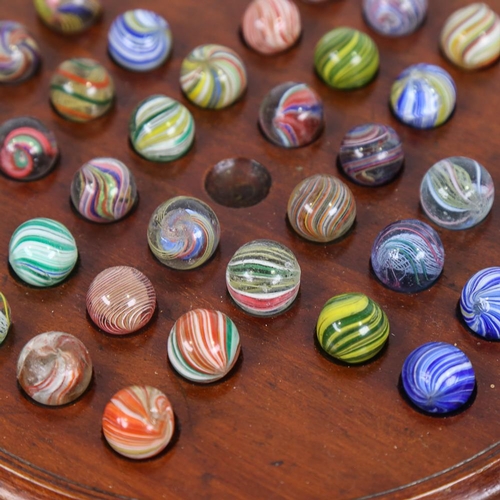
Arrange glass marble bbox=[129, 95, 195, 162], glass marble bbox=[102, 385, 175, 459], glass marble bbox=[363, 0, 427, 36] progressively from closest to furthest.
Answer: glass marble bbox=[102, 385, 175, 459] → glass marble bbox=[129, 95, 195, 162] → glass marble bbox=[363, 0, 427, 36]

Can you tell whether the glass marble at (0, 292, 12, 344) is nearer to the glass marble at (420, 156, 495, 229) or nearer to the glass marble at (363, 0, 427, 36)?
the glass marble at (420, 156, 495, 229)

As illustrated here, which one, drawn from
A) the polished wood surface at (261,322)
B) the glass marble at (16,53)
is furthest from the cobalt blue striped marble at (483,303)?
the glass marble at (16,53)

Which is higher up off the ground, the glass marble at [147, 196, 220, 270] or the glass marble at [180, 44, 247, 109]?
the glass marble at [180, 44, 247, 109]

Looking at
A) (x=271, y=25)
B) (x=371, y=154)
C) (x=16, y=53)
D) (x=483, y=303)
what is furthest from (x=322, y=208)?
(x=16, y=53)

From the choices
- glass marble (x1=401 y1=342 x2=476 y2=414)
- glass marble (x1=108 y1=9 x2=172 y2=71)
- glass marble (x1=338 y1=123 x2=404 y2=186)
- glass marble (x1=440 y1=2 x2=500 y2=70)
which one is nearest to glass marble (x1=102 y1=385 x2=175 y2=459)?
glass marble (x1=401 y1=342 x2=476 y2=414)

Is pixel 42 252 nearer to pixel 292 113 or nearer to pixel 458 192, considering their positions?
pixel 292 113

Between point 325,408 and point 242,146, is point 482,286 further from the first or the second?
point 242,146

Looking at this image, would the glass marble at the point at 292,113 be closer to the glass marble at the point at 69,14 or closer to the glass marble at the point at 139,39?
the glass marble at the point at 139,39
